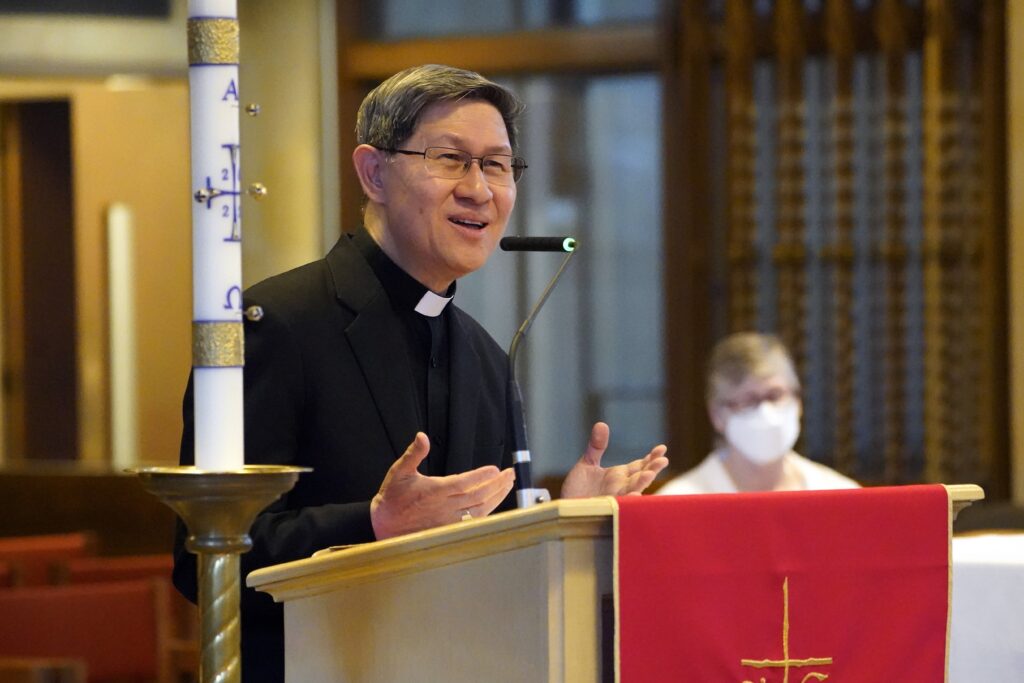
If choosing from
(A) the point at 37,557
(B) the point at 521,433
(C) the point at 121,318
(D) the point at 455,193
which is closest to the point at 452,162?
(D) the point at 455,193

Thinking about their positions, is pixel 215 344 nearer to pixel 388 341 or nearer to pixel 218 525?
pixel 218 525

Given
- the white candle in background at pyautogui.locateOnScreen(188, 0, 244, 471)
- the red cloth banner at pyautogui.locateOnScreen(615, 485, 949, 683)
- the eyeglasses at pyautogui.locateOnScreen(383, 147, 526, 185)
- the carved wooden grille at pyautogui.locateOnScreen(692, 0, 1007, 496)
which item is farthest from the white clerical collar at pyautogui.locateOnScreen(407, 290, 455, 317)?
the carved wooden grille at pyautogui.locateOnScreen(692, 0, 1007, 496)

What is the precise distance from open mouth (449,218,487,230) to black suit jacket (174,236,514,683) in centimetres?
21

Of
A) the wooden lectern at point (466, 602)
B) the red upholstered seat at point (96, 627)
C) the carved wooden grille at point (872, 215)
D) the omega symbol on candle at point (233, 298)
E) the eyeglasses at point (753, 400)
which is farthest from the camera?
the carved wooden grille at point (872, 215)

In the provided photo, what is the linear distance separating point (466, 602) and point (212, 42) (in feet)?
2.40

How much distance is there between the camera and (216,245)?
1.89m

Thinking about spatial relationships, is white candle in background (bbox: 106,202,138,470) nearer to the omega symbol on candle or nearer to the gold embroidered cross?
the omega symbol on candle

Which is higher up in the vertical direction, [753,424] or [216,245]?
[216,245]

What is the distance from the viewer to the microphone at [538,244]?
2.31 metres

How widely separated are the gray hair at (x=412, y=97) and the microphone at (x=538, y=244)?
Result: 0.39m

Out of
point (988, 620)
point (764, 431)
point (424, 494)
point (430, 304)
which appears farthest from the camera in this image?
point (764, 431)

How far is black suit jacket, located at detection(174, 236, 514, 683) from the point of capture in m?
2.36

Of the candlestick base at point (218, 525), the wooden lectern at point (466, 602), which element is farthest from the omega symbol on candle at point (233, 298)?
the wooden lectern at point (466, 602)

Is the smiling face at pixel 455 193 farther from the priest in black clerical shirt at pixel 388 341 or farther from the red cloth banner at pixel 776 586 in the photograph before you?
the red cloth banner at pixel 776 586
